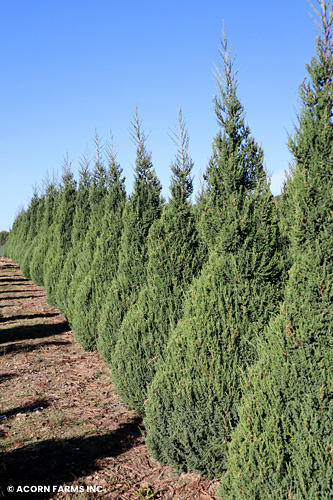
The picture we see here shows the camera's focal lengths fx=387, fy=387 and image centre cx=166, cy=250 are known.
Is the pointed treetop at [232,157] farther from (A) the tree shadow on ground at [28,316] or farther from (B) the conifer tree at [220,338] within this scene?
(A) the tree shadow on ground at [28,316]

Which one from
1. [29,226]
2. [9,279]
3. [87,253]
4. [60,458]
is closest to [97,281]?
[87,253]

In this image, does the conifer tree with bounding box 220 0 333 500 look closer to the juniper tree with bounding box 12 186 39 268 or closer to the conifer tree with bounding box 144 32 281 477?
the conifer tree with bounding box 144 32 281 477

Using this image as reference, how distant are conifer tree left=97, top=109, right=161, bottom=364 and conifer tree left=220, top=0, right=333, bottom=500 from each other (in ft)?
12.7

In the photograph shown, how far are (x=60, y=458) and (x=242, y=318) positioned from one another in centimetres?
293

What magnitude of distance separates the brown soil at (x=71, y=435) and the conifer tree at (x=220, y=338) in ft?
1.45

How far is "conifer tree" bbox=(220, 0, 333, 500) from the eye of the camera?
3.10 m

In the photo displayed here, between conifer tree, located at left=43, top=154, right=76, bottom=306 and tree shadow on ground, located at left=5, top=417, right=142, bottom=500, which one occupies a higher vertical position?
conifer tree, located at left=43, top=154, right=76, bottom=306

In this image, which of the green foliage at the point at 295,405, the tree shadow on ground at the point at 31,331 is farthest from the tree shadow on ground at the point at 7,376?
the green foliage at the point at 295,405

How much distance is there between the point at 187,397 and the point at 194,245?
242 centimetres

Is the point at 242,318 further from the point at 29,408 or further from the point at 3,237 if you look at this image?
the point at 3,237

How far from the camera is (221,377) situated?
4.21 metres

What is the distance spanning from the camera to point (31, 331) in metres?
11.9

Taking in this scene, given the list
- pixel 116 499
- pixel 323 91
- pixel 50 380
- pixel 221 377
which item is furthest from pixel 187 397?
pixel 50 380

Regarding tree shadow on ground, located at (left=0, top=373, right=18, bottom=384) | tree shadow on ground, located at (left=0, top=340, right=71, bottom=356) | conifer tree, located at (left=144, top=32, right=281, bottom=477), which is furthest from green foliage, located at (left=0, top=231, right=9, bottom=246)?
conifer tree, located at (left=144, top=32, right=281, bottom=477)
